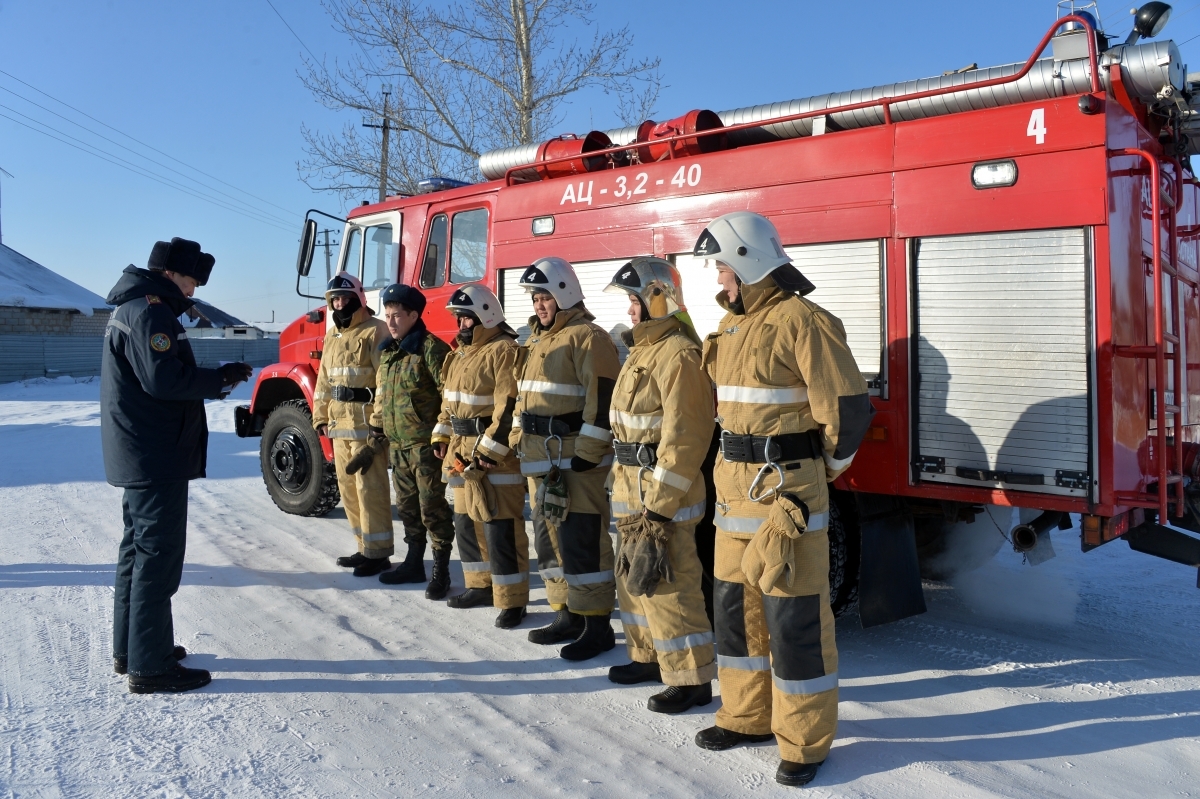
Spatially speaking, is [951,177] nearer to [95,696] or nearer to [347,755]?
[347,755]

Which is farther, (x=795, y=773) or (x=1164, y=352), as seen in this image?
(x=1164, y=352)

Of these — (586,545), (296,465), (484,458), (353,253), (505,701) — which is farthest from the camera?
(296,465)

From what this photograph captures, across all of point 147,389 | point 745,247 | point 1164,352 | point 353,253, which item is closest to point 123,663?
point 147,389

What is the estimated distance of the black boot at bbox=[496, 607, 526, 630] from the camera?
16.9 ft

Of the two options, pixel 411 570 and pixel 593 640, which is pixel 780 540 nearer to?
pixel 593 640

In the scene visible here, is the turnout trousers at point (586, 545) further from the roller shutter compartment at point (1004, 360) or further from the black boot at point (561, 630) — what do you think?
the roller shutter compartment at point (1004, 360)

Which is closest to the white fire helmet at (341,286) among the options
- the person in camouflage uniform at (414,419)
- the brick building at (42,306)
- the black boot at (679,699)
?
the person in camouflage uniform at (414,419)

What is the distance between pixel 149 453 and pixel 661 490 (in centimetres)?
240

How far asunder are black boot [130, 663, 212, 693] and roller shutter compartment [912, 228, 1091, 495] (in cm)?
361

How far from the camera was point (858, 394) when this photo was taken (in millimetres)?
3225

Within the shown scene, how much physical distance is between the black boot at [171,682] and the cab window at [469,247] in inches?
132

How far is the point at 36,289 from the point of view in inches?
1378

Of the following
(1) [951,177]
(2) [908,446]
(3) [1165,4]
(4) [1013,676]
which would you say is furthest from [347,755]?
(3) [1165,4]

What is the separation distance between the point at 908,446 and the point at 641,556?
1.51 m
